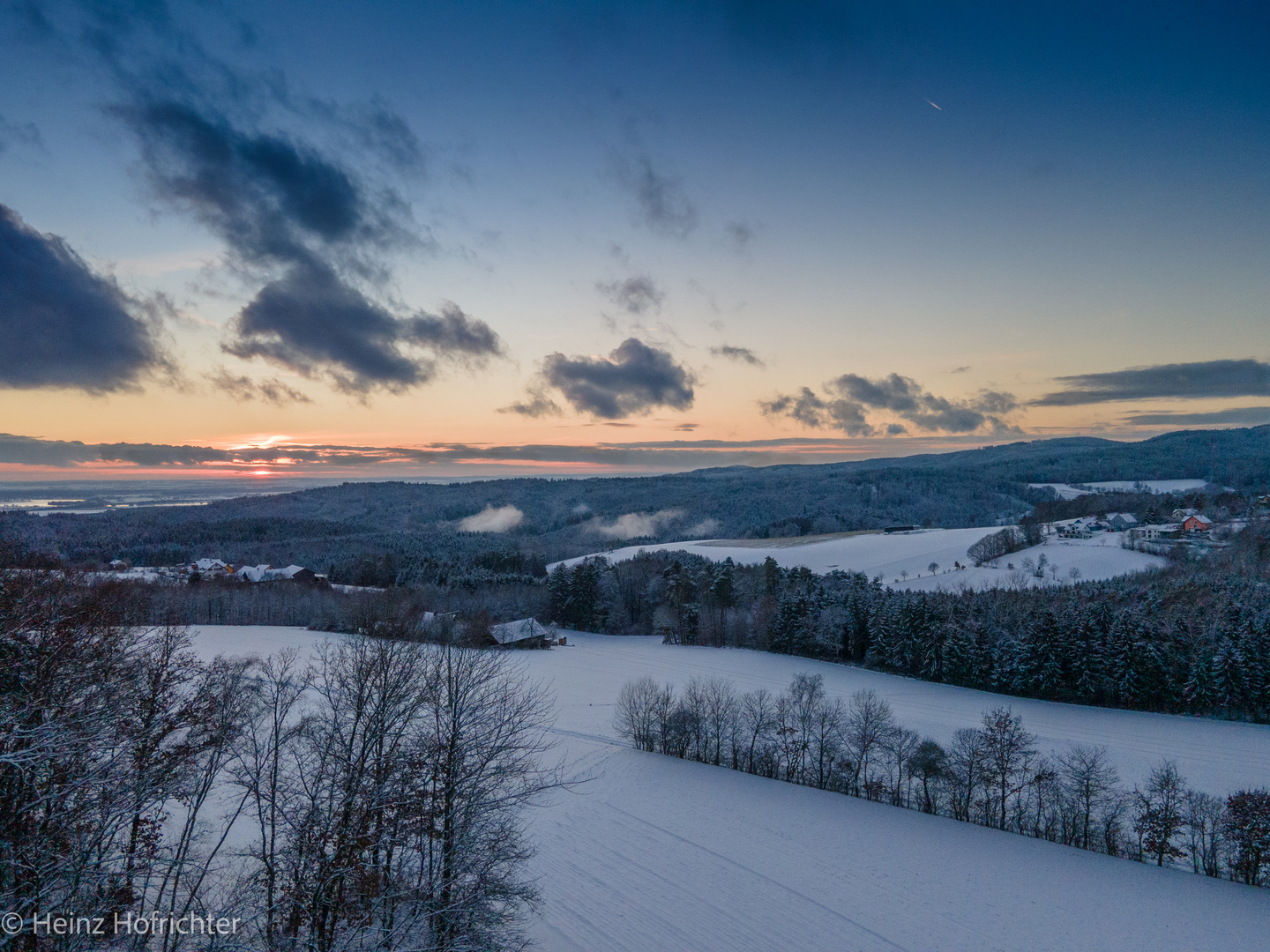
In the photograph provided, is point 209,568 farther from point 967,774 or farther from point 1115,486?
point 1115,486

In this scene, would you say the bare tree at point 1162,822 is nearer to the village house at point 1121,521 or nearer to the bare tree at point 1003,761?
the bare tree at point 1003,761

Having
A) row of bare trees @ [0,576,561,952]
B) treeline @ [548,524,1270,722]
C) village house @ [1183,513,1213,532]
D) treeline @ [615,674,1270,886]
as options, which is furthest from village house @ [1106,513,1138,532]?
row of bare trees @ [0,576,561,952]

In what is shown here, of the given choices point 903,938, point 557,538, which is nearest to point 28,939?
point 903,938

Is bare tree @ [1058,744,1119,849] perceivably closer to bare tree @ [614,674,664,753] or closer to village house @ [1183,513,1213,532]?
bare tree @ [614,674,664,753]

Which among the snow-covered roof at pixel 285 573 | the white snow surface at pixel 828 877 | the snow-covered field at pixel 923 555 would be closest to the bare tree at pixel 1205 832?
the white snow surface at pixel 828 877

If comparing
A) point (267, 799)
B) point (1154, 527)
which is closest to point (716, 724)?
point (267, 799)

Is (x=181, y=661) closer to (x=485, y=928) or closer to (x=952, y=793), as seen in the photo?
(x=485, y=928)
